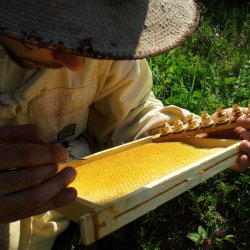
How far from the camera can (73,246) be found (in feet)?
7.25

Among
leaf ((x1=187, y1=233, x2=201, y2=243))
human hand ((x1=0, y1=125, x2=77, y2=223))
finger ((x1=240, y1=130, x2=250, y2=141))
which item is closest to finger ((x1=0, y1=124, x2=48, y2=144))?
human hand ((x1=0, y1=125, x2=77, y2=223))

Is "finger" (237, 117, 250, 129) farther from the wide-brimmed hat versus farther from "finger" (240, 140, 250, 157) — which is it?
the wide-brimmed hat

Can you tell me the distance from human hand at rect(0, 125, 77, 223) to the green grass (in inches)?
37.2

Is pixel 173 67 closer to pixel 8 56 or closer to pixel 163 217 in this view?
pixel 163 217

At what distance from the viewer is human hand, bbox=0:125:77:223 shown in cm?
124

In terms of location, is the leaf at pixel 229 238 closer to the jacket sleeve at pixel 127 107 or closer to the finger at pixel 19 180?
the jacket sleeve at pixel 127 107

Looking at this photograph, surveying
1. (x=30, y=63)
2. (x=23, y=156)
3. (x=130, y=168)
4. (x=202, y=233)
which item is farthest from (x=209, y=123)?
(x=23, y=156)

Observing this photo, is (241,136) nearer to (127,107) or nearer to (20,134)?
(127,107)

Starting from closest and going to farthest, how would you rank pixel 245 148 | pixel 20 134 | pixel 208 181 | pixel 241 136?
pixel 20 134, pixel 245 148, pixel 241 136, pixel 208 181

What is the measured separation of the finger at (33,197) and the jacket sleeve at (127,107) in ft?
3.24

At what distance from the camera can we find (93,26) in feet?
3.33

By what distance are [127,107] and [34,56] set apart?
0.79 meters

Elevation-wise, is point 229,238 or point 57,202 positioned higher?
point 57,202

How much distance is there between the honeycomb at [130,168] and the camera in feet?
4.66
